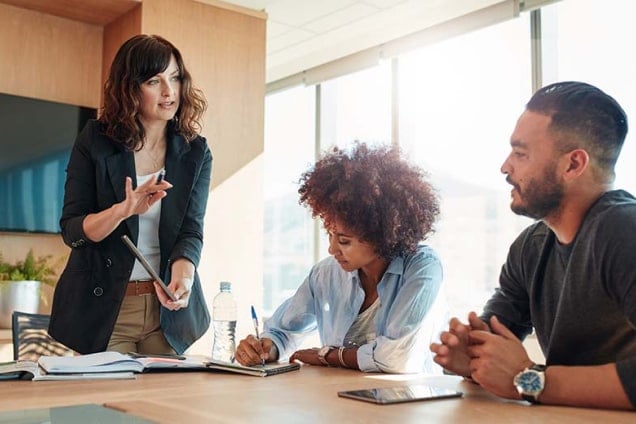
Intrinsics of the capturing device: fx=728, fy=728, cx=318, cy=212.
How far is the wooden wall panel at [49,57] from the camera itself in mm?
3727

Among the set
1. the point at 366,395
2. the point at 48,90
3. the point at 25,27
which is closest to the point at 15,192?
the point at 48,90

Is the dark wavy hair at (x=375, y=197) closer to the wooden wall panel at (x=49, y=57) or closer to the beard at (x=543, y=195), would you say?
the beard at (x=543, y=195)

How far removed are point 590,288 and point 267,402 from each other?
23.9 inches

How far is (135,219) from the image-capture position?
1868 mm

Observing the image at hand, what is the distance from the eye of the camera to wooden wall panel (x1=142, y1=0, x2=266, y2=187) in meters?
3.88

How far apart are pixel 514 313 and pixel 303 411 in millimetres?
711

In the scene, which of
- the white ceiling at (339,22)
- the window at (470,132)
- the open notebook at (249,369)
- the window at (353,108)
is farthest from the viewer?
the window at (353,108)

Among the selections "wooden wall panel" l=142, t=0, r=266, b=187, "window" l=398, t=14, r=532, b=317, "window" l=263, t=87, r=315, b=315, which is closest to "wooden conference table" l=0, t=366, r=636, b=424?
"wooden wall panel" l=142, t=0, r=266, b=187

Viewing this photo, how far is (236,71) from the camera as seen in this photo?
407 centimetres

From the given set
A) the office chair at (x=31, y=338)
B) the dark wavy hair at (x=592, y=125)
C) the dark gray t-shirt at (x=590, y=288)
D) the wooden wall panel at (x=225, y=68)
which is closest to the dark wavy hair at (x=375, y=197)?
the dark gray t-shirt at (x=590, y=288)

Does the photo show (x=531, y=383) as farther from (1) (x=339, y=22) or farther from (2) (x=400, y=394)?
(1) (x=339, y=22)

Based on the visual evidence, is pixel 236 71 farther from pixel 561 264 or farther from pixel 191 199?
pixel 561 264

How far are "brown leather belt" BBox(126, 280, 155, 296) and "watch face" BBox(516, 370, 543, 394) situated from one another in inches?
40.9

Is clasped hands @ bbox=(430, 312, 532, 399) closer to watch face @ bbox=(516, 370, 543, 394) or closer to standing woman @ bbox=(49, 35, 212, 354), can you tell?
watch face @ bbox=(516, 370, 543, 394)
